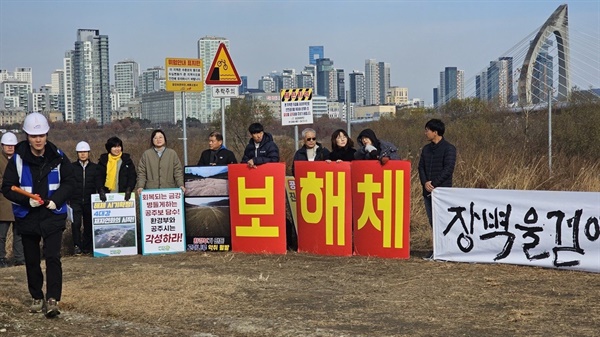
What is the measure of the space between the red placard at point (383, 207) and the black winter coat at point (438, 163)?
0.32 metres

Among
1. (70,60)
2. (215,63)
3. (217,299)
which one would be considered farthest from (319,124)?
(70,60)

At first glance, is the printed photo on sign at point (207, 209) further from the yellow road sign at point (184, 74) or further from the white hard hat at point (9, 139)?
the white hard hat at point (9, 139)

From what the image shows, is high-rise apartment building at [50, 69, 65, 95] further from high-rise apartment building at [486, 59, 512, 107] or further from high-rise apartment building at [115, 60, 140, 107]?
high-rise apartment building at [486, 59, 512, 107]

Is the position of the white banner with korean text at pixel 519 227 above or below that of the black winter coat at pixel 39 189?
below

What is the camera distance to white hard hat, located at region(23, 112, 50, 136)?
27.4ft

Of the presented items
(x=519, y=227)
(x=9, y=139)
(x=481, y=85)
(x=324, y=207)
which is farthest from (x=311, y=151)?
(x=481, y=85)

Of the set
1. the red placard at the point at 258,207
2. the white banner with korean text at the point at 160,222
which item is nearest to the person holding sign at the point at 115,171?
the white banner with korean text at the point at 160,222

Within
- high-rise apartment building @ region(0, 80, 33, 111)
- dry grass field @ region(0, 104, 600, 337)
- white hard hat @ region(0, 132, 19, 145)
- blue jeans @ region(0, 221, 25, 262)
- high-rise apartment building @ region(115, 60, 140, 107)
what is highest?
high-rise apartment building @ region(115, 60, 140, 107)

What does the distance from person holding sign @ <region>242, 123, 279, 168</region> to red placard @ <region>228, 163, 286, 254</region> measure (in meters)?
0.20

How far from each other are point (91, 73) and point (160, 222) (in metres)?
165

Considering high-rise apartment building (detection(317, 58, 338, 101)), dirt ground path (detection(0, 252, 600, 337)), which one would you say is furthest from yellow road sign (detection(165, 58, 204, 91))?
high-rise apartment building (detection(317, 58, 338, 101))

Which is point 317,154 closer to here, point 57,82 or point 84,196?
point 84,196

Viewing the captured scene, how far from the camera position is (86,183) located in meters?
13.7

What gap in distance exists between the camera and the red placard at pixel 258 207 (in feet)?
42.1
